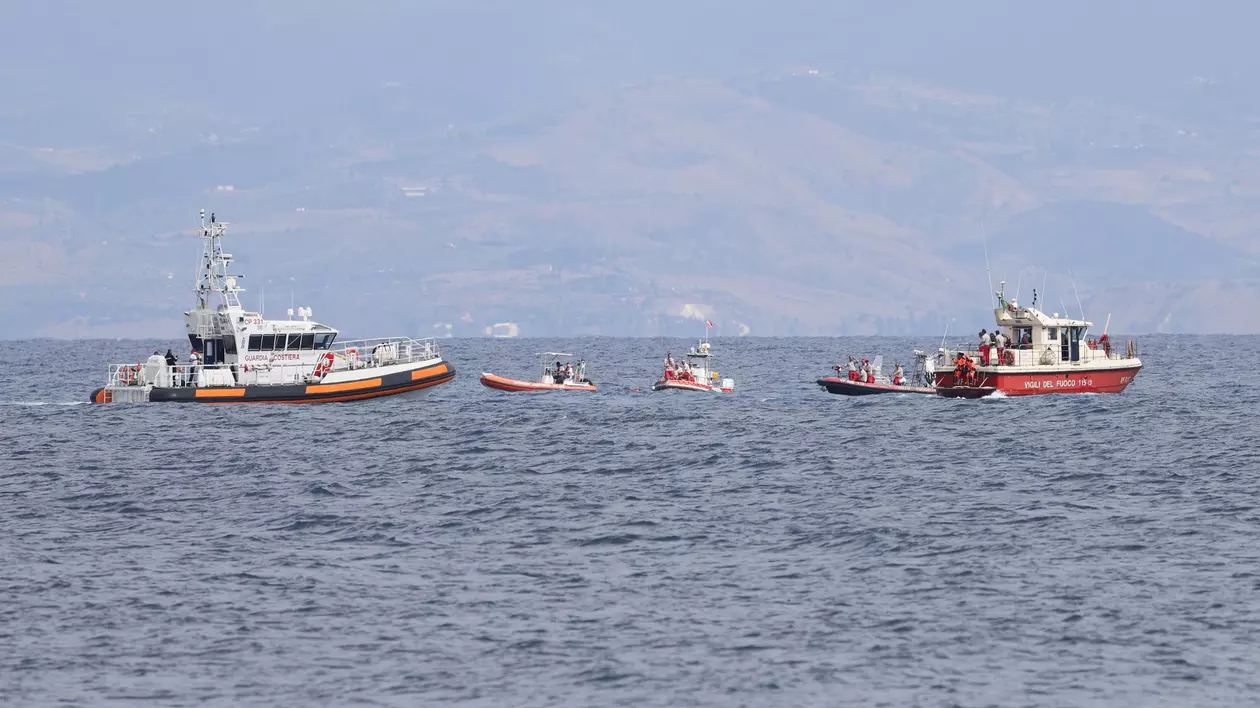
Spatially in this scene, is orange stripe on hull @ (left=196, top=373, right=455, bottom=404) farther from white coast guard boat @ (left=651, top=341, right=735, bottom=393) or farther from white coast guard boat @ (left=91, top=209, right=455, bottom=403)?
white coast guard boat @ (left=651, top=341, right=735, bottom=393)

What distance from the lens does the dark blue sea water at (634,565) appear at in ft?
99.1

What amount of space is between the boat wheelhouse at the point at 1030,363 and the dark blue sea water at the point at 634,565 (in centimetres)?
842

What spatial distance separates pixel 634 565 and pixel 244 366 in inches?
1585

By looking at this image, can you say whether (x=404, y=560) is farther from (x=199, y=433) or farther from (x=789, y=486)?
(x=199, y=433)

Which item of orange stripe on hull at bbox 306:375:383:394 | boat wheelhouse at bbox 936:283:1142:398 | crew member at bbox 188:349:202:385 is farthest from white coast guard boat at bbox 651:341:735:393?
crew member at bbox 188:349:202:385

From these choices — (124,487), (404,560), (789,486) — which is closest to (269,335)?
(124,487)

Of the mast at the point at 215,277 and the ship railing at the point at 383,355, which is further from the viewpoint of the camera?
the ship railing at the point at 383,355

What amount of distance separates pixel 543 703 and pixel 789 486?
23803 mm

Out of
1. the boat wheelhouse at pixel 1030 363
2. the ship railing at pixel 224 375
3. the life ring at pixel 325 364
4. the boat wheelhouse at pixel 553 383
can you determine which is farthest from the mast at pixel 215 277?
the boat wheelhouse at pixel 1030 363

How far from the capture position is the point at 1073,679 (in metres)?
29.7

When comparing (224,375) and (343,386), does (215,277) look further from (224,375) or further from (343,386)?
(343,386)

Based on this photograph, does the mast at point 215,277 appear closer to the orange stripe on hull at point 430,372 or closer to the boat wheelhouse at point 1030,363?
the orange stripe on hull at point 430,372

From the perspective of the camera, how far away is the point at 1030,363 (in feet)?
255

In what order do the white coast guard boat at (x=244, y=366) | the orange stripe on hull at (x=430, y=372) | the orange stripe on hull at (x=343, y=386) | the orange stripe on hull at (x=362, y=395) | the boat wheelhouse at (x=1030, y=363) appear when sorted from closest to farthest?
the white coast guard boat at (x=244, y=366) → the orange stripe on hull at (x=343, y=386) → the orange stripe on hull at (x=362, y=395) → the boat wheelhouse at (x=1030, y=363) → the orange stripe on hull at (x=430, y=372)
